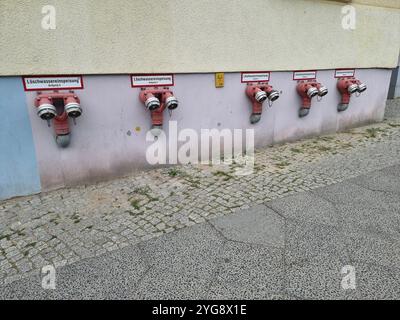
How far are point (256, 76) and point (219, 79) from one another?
→ 803 millimetres

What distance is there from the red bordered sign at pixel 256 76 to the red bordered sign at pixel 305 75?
707 millimetres

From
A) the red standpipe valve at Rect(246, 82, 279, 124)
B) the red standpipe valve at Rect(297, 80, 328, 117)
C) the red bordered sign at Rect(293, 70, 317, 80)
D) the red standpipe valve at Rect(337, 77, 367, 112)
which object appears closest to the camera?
the red standpipe valve at Rect(246, 82, 279, 124)

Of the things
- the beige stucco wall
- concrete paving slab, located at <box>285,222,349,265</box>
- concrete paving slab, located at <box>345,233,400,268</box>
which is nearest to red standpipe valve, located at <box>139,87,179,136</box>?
the beige stucco wall

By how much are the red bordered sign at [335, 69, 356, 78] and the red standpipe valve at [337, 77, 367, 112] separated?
0.28ft

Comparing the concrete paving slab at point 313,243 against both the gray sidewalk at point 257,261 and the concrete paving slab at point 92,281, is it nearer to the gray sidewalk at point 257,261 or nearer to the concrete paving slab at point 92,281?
the gray sidewalk at point 257,261

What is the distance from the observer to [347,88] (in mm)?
6301

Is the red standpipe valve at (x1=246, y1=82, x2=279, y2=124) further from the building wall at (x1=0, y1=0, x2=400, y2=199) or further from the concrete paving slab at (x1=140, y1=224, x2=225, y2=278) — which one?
the concrete paving slab at (x1=140, y1=224, x2=225, y2=278)

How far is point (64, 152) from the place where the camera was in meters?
4.00

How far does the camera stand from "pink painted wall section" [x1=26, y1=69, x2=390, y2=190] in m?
3.96

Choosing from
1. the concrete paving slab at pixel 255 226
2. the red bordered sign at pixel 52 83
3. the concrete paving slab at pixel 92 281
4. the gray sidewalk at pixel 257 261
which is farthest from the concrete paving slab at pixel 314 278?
the red bordered sign at pixel 52 83

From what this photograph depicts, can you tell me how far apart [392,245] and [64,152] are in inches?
158

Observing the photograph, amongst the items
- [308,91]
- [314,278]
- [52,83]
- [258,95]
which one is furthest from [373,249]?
[52,83]

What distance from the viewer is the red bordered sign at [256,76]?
5.11m

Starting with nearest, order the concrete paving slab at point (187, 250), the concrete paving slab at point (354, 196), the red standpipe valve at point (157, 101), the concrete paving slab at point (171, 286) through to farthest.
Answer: the concrete paving slab at point (171, 286) < the concrete paving slab at point (187, 250) < the concrete paving slab at point (354, 196) < the red standpipe valve at point (157, 101)
